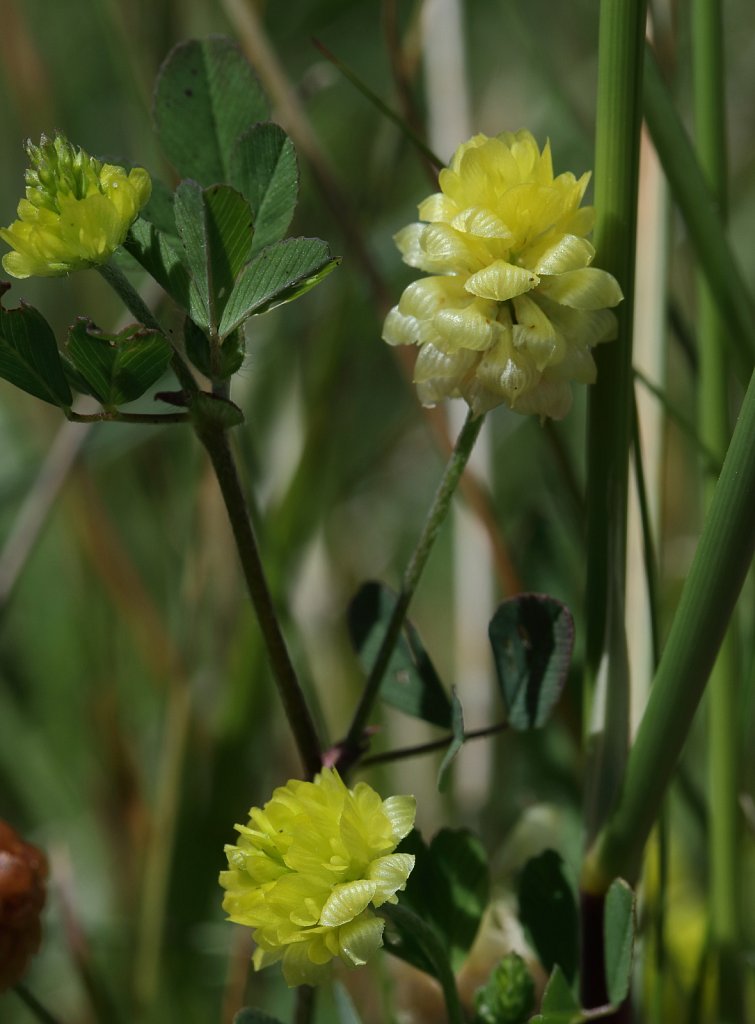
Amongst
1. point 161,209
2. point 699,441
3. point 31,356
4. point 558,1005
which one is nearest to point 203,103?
point 161,209

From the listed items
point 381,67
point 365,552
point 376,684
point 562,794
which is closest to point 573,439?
point 365,552

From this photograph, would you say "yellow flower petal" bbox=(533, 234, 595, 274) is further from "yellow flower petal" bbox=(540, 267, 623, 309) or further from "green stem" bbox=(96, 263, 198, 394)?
"green stem" bbox=(96, 263, 198, 394)

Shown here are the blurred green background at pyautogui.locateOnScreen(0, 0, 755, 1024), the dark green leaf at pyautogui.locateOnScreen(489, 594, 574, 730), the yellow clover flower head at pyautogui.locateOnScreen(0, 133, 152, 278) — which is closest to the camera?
the yellow clover flower head at pyautogui.locateOnScreen(0, 133, 152, 278)

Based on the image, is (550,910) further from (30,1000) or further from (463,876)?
(30,1000)

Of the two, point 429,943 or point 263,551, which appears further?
point 263,551

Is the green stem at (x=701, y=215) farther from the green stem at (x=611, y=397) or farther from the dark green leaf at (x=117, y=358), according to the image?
the dark green leaf at (x=117, y=358)

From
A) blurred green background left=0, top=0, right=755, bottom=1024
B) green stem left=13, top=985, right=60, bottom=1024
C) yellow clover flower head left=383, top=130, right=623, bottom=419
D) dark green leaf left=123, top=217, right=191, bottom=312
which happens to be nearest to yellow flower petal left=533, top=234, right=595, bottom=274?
yellow clover flower head left=383, top=130, right=623, bottom=419
